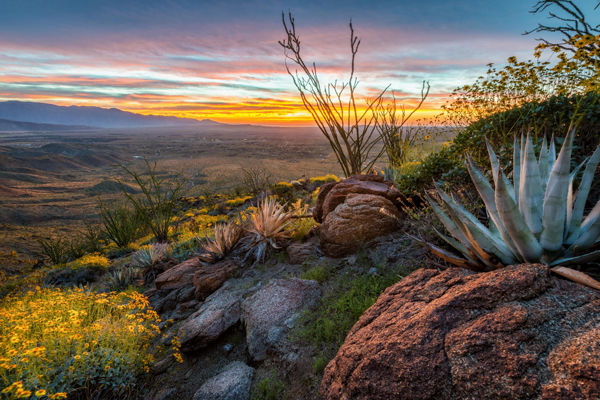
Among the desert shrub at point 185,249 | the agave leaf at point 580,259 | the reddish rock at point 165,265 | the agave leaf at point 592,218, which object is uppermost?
the agave leaf at point 592,218

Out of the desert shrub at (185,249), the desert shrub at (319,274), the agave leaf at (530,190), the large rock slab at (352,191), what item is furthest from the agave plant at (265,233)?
the agave leaf at (530,190)

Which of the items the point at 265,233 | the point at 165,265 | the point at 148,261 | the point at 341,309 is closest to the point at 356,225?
the point at 341,309

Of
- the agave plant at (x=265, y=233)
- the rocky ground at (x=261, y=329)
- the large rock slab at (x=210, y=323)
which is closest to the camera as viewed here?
the rocky ground at (x=261, y=329)

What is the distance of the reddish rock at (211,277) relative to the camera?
462 cm

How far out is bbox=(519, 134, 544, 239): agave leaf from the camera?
1902 mm

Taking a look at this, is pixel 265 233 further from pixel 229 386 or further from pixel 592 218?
pixel 592 218

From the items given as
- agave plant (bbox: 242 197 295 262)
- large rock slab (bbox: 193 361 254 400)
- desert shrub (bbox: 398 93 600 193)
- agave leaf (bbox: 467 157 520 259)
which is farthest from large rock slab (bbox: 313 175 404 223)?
large rock slab (bbox: 193 361 254 400)

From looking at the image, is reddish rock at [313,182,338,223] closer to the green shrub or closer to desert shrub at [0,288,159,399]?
the green shrub

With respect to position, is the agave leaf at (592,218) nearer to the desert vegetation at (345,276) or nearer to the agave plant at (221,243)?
the desert vegetation at (345,276)

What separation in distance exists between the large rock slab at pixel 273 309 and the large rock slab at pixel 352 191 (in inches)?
62.3

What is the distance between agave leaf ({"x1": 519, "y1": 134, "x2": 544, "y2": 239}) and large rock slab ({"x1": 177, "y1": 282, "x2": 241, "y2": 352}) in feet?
10.7

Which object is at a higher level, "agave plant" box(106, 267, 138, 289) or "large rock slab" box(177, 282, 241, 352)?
"large rock slab" box(177, 282, 241, 352)

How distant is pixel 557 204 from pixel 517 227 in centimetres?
30

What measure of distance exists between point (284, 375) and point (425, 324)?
63.2 inches
